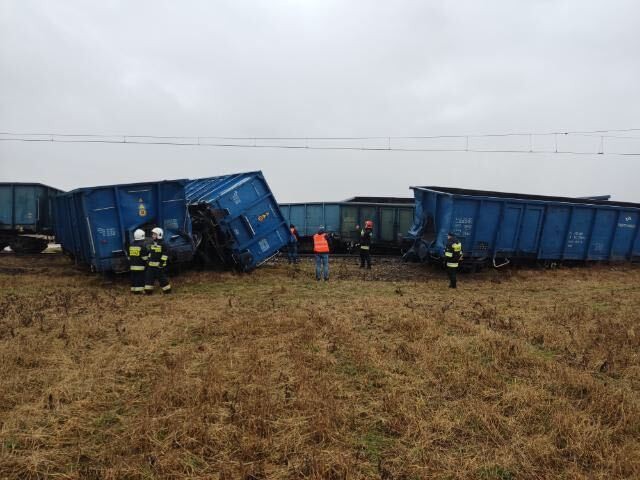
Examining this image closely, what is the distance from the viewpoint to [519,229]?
1200 centimetres

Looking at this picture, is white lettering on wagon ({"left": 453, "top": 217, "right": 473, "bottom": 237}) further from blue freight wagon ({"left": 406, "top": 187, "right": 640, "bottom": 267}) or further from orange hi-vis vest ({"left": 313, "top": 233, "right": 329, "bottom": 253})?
orange hi-vis vest ({"left": 313, "top": 233, "right": 329, "bottom": 253})

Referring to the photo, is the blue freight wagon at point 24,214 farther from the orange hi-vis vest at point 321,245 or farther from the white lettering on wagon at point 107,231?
the orange hi-vis vest at point 321,245

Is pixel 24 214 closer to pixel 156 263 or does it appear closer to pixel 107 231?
pixel 107 231

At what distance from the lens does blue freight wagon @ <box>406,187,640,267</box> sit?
11.4m

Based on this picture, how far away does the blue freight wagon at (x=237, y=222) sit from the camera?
35.2 feet

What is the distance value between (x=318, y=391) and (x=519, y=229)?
10.2 metres

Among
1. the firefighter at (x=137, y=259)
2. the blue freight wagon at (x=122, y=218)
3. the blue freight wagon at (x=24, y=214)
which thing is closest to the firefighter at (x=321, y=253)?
the blue freight wagon at (x=122, y=218)

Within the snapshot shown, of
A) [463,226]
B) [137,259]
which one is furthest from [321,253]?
[137,259]

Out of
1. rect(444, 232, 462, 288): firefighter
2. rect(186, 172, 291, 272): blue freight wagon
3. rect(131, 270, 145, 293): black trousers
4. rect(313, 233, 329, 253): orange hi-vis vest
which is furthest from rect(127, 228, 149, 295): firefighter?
rect(444, 232, 462, 288): firefighter

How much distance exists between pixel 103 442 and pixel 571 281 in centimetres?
1164

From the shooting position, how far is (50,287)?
9.52 m

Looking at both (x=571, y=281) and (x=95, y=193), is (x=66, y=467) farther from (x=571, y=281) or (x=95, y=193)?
(x=571, y=281)

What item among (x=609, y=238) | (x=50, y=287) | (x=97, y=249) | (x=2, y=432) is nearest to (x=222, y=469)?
(x=2, y=432)

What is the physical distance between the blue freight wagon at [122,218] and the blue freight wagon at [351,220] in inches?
366
